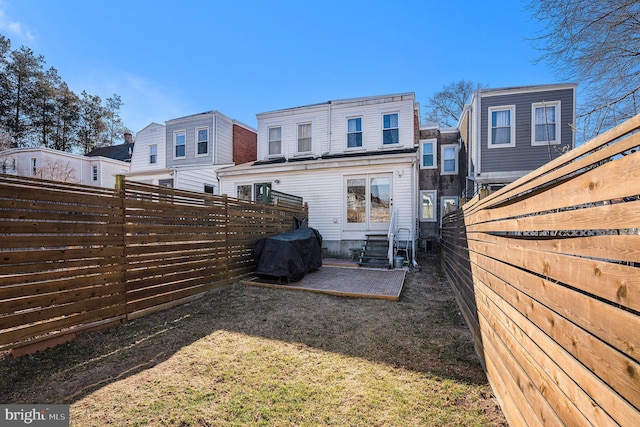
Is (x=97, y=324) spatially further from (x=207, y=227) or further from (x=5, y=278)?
(x=207, y=227)

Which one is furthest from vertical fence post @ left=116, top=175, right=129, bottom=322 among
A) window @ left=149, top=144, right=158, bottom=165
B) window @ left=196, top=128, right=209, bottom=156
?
window @ left=149, top=144, right=158, bottom=165

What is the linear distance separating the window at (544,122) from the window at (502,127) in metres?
0.69

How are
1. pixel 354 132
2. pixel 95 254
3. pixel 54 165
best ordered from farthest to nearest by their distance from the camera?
pixel 54 165, pixel 354 132, pixel 95 254

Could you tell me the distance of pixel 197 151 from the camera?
1533 centimetres

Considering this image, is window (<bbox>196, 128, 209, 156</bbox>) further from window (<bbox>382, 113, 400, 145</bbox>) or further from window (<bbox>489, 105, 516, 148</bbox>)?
window (<bbox>489, 105, 516, 148</bbox>)

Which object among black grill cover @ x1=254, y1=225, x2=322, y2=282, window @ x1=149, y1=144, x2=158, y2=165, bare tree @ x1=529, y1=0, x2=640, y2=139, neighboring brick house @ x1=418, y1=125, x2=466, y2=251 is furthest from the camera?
window @ x1=149, y1=144, x2=158, y2=165

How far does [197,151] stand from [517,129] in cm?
1480

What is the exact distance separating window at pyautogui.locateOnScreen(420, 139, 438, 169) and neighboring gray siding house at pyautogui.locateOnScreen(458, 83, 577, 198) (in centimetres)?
367

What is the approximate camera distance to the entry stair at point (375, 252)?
8.33 metres

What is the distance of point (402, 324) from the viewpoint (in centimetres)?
425

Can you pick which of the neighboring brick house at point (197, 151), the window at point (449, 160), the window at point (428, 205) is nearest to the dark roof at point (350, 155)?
the neighboring brick house at point (197, 151)

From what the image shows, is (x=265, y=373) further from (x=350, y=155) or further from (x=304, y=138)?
(x=304, y=138)

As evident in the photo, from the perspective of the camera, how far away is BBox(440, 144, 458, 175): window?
611 inches

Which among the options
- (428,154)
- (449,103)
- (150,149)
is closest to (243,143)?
(150,149)
